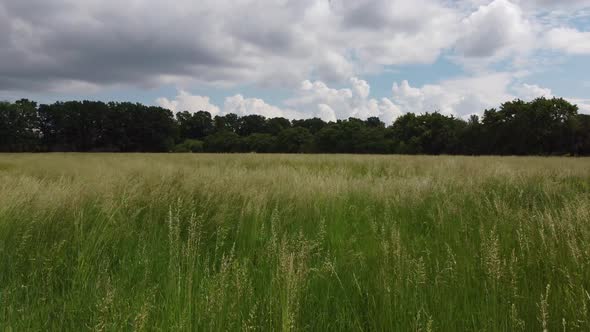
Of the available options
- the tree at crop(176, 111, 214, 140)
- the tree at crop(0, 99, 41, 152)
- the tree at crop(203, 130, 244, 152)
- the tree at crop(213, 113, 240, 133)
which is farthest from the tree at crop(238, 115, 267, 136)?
the tree at crop(0, 99, 41, 152)

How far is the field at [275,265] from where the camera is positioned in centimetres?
213

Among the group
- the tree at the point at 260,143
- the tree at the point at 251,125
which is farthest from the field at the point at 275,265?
the tree at the point at 251,125

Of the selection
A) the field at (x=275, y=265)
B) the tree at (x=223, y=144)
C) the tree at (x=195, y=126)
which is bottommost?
the field at (x=275, y=265)

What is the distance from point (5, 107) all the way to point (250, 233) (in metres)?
87.0

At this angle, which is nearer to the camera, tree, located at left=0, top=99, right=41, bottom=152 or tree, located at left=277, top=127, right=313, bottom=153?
tree, located at left=0, top=99, right=41, bottom=152

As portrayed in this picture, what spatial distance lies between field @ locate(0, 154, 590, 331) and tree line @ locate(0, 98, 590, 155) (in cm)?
5560

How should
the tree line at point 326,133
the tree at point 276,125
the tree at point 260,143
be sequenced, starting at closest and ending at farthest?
the tree line at point 326,133 → the tree at point 260,143 → the tree at point 276,125

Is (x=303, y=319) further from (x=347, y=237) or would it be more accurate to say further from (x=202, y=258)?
(x=347, y=237)

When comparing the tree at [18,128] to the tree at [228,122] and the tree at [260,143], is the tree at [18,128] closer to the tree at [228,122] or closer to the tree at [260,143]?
the tree at [260,143]

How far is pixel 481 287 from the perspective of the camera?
2594 mm

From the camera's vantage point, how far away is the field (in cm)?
213

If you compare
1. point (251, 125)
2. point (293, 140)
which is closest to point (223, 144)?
point (293, 140)

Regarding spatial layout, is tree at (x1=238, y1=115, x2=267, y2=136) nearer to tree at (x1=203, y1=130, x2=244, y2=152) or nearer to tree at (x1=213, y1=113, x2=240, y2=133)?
tree at (x1=213, y1=113, x2=240, y2=133)

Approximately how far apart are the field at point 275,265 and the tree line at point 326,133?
182 feet
